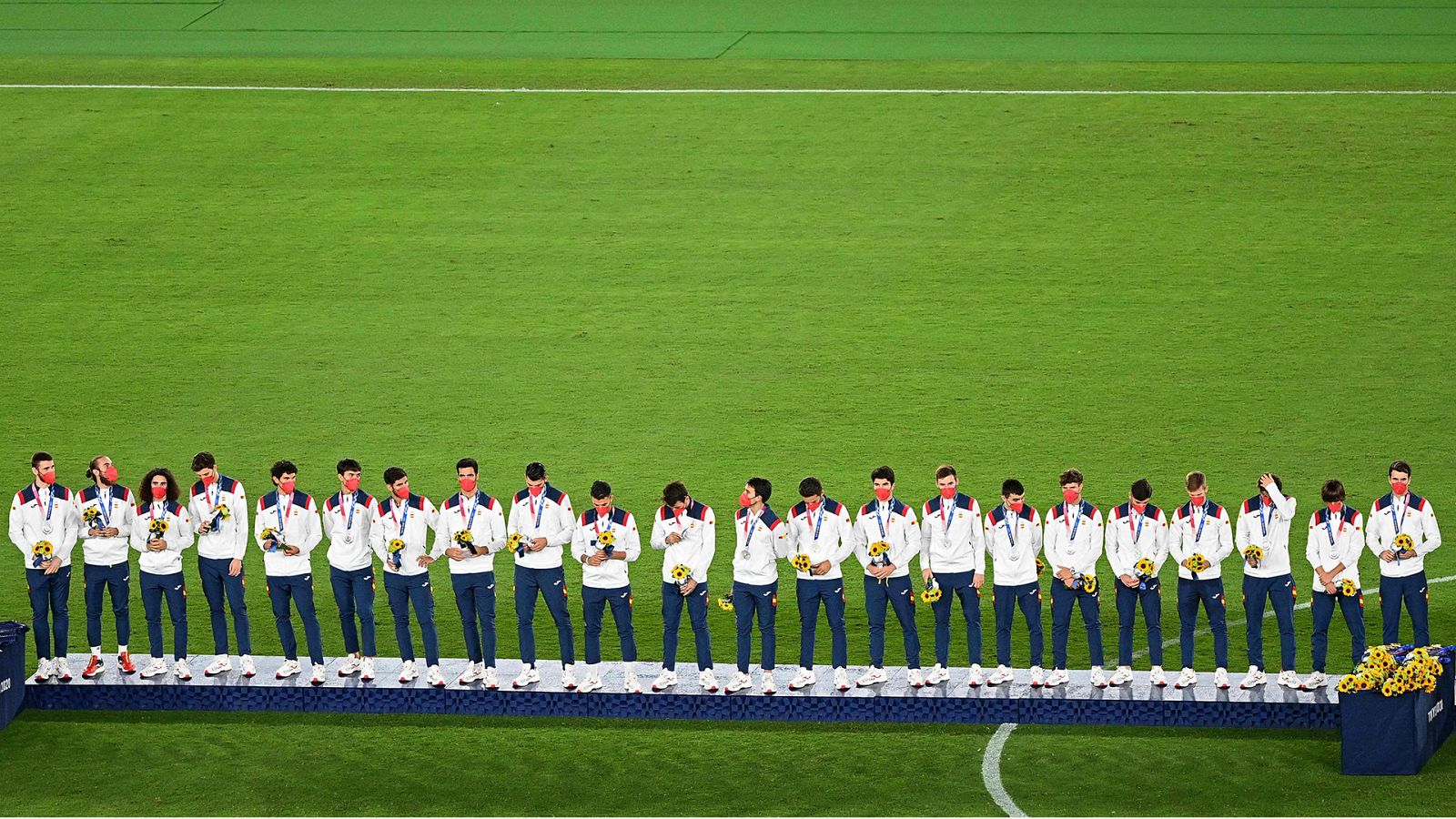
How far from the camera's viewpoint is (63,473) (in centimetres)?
1934

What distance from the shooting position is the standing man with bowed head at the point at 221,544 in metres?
14.3

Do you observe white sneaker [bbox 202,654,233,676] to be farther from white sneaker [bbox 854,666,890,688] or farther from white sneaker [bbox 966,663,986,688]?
white sneaker [bbox 966,663,986,688]

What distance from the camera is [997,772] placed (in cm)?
1312

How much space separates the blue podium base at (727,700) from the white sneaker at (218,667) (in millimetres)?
59

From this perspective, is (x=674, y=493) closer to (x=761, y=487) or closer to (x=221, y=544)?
(x=761, y=487)

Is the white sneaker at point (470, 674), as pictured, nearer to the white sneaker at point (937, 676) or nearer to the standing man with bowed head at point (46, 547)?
the standing man with bowed head at point (46, 547)

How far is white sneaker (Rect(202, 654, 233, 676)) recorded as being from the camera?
14484 mm

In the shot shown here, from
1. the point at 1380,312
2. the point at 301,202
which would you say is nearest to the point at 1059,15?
the point at 1380,312

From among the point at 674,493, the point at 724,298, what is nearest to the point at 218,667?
the point at 674,493

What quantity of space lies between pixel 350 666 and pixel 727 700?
2.91 metres

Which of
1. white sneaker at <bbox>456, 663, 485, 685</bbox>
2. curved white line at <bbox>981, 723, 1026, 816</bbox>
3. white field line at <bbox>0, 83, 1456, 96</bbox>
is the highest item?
white field line at <bbox>0, 83, 1456, 96</bbox>

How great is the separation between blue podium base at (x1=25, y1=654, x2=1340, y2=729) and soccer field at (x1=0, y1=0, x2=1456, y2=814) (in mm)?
179

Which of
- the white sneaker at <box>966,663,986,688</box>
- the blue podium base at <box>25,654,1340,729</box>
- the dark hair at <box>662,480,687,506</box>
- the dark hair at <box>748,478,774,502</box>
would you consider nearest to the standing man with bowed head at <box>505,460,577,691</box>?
the blue podium base at <box>25,654,1340,729</box>

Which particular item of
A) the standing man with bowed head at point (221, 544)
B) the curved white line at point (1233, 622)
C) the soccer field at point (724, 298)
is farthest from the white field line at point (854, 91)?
the standing man with bowed head at point (221, 544)
